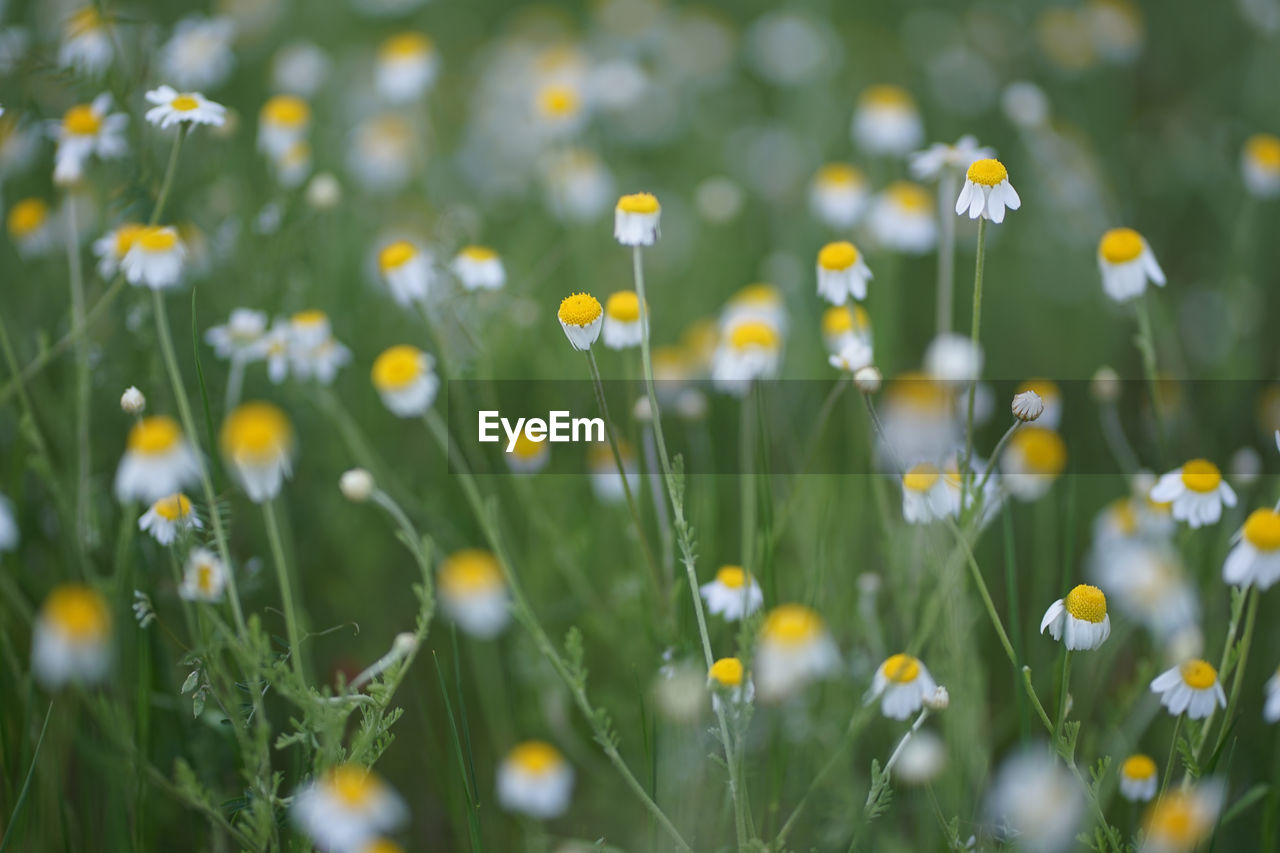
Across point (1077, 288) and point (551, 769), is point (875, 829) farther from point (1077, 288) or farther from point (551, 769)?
point (1077, 288)

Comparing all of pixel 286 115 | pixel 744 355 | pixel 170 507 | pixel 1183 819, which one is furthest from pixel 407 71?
pixel 1183 819

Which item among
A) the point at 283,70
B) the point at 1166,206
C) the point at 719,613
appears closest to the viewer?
the point at 719,613

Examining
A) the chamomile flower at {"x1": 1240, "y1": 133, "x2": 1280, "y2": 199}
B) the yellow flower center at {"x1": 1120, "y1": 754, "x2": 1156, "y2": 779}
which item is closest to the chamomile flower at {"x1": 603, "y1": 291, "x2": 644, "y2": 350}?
the yellow flower center at {"x1": 1120, "y1": 754, "x2": 1156, "y2": 779}

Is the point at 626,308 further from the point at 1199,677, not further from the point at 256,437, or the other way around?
the point at 1199,677

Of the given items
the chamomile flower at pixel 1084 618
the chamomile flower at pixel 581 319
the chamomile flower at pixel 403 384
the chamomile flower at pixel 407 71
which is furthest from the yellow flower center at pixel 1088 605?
the chamomile flower at pixel 407 71

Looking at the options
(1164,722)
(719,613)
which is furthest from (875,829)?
(1164,722)
